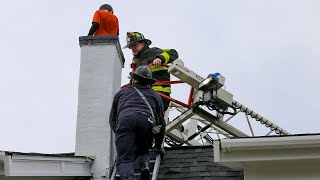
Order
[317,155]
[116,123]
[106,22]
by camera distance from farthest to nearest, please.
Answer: [106,22], [116,123], [317,155]

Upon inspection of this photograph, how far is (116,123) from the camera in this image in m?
8.26

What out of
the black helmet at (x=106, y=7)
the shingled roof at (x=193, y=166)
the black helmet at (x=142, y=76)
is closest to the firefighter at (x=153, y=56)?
the black helmet at (x=106, y=7)

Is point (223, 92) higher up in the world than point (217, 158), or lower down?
higher up

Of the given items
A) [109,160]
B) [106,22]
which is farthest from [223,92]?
[109,160]

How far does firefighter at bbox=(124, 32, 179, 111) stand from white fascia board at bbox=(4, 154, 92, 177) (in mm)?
2295

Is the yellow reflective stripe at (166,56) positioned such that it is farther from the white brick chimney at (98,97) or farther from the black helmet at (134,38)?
the white brick chimney at (98,97)

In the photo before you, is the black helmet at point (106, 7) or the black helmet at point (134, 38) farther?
the black helmet at point (106, 7)

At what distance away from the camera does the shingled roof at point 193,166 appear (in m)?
8.40

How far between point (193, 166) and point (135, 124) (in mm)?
999

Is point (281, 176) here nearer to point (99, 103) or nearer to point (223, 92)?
point (99, 103)

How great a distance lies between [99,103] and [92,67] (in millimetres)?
488

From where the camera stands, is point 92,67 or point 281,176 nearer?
point 281,176

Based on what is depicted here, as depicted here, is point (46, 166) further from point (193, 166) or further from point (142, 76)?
point (193, 166)

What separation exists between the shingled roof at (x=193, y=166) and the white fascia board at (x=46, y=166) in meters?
0.87
